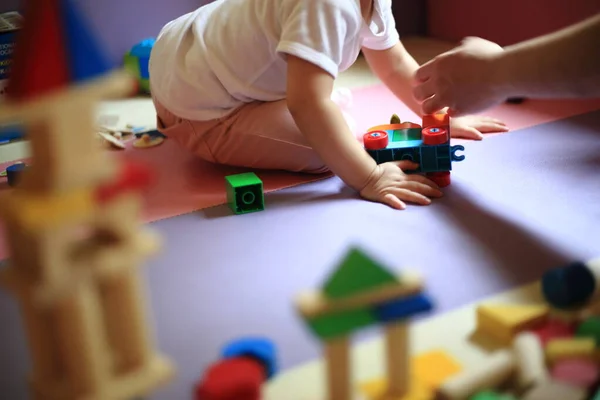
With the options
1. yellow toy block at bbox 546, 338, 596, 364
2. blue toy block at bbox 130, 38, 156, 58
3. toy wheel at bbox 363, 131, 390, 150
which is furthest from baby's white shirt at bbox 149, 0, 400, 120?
yellow toy block at bbox 546, 338, 596, 364

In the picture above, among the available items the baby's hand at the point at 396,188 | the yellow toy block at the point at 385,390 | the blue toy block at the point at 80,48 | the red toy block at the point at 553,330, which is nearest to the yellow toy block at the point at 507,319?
the red toy block at the point at 553,330

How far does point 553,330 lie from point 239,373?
0.31m

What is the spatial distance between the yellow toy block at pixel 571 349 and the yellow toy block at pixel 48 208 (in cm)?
42

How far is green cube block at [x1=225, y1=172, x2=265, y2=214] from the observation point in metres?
1.03

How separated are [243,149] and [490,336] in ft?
2.08

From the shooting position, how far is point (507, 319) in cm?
66

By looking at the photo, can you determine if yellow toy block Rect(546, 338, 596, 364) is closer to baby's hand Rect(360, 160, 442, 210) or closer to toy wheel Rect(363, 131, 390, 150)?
baby's hand Rect(360, 160, 442, 210)

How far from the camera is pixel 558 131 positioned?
50.0 inches

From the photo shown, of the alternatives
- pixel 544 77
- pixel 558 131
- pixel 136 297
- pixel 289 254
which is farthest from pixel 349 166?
pixel 136 297

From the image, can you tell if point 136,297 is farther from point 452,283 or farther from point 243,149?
point 243,149

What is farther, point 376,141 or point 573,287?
point 376,141

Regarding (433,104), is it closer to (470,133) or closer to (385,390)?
(470,133)

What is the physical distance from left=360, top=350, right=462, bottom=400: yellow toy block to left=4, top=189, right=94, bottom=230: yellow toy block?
0.28 m

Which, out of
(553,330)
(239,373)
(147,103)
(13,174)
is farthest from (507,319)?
(147,103)
